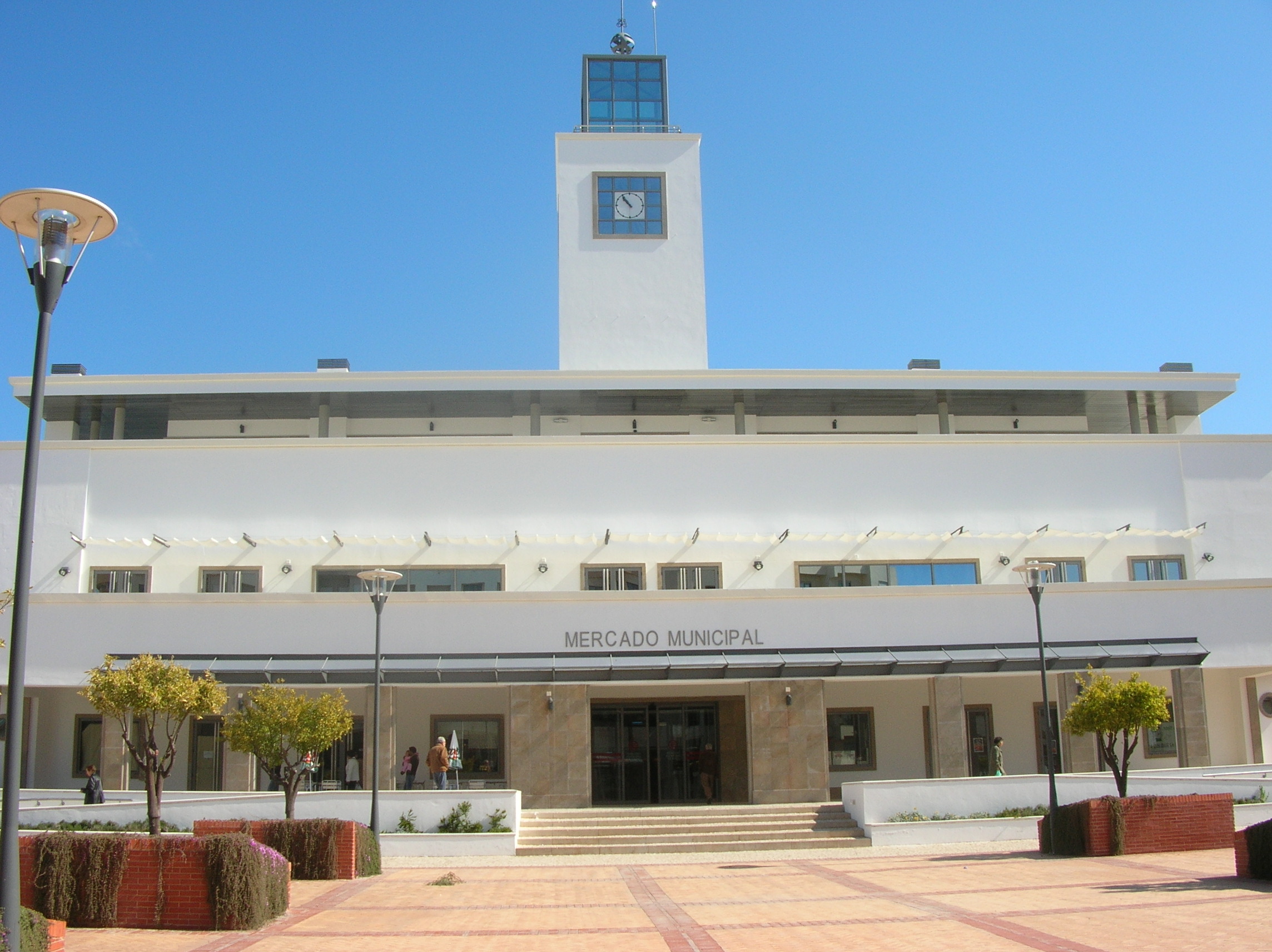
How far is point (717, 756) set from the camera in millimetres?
27688

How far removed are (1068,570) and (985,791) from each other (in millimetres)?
8092

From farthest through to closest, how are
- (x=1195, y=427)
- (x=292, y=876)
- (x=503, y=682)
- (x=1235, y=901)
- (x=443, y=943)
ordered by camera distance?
1. (x=1195, y=427)
2. (x=503, y=682)
3. (x=292, y=876)
4. (x=1235, y=901)
5. (x=443, y=943)

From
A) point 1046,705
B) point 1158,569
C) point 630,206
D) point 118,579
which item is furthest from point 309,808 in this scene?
point 630,206

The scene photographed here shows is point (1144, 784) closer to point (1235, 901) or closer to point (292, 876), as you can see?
point (1235, 901)

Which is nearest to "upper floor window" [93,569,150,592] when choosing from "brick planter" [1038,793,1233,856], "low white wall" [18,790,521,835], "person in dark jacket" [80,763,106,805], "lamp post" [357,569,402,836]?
"person in dark jacket" [80,763,106,805]

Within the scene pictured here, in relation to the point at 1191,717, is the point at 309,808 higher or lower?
lower

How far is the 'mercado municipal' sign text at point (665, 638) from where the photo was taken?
2612 cm

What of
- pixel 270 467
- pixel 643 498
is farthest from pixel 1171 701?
pixel 270 467

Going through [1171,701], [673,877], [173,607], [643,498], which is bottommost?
[673,877]

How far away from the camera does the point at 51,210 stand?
30.5ft

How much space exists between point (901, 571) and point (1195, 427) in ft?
39.5

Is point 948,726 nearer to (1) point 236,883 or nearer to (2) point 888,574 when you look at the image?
(2) point 888,574

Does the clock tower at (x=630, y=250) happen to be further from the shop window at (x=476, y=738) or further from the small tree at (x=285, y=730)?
the small tree at (x=285, y=730)

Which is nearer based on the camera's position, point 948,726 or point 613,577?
point 948,726
